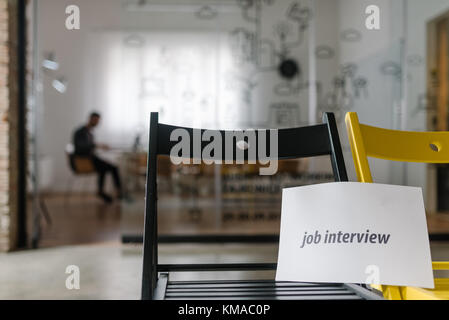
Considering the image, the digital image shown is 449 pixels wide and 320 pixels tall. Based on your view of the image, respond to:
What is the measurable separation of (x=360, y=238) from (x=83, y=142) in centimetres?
626

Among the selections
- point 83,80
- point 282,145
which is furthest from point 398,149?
point 83,80

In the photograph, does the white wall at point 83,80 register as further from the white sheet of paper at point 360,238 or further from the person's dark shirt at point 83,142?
the white sheet of paper at point 360,238

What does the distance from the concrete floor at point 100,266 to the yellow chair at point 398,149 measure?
1.11 m

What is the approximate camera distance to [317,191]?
842 millimetres

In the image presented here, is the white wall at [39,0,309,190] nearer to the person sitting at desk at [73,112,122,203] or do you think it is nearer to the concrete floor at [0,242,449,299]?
the person sitting at desk at [73,112,122,203]

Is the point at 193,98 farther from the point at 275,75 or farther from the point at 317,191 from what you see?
the point at 317,191

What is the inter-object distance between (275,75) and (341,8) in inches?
34.5

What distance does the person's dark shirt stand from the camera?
656cm

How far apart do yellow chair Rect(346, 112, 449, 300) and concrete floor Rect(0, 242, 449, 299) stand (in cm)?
111

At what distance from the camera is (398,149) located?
114cm

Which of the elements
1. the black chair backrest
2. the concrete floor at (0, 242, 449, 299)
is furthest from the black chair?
the concrete floor at (0, 242, 449, 299)

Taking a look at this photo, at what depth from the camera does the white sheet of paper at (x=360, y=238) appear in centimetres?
78

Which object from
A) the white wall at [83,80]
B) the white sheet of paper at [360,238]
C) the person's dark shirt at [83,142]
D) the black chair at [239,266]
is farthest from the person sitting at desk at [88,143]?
the white sheet of paper at [360,238]
